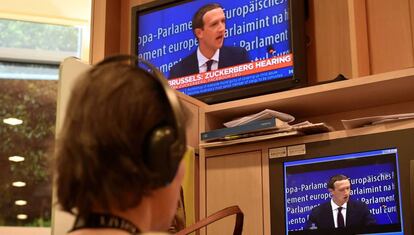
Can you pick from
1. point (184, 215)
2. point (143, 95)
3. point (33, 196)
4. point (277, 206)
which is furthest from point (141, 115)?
point (33, 196)

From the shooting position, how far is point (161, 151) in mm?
826

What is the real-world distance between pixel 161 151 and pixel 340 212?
55.5 inches

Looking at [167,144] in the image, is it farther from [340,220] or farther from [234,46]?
[234,46]

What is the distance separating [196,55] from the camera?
2941 millimetres

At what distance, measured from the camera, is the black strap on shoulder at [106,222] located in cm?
81

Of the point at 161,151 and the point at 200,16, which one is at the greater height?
the point at 200,16

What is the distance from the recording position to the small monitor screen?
2014 mm

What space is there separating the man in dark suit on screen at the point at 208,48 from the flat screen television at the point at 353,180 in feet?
2.47

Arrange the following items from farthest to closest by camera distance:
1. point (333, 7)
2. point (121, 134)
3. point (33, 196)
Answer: point (33, 196), point (333, 7), point (121, 134)

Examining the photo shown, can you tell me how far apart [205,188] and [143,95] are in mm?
1588

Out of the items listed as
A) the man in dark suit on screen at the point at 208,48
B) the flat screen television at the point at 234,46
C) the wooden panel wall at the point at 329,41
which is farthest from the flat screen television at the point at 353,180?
the man in dark suit on screen at the point at 208,48

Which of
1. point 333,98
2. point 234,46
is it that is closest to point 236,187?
point 333,98

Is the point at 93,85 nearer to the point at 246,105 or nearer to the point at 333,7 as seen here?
the point at 246,105

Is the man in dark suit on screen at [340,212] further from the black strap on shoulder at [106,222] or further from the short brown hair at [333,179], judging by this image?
the black strap on shoulder at [106,222]
